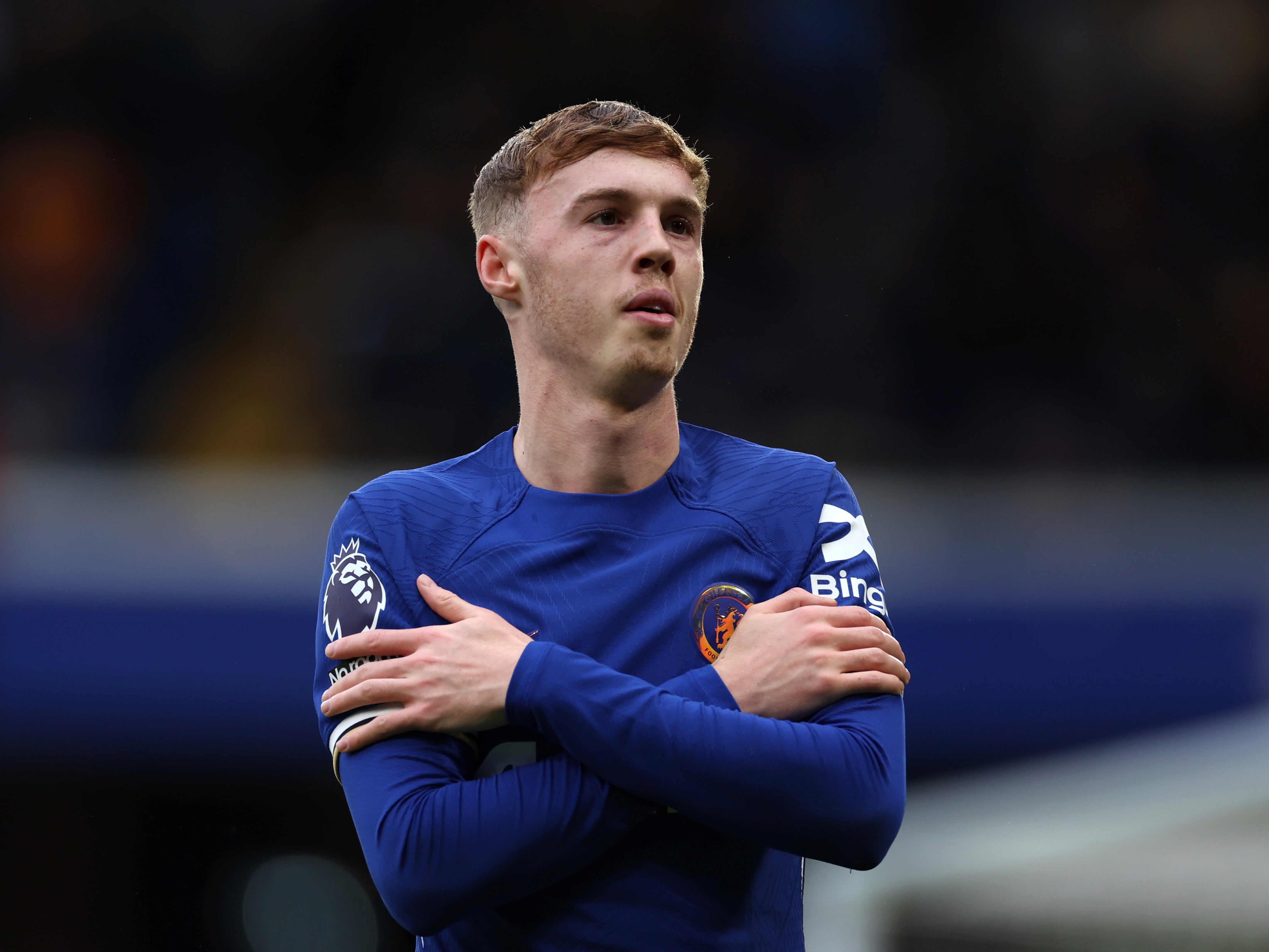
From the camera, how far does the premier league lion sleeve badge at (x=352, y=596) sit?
6.89 feet

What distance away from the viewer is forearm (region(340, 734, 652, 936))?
189 centimetres

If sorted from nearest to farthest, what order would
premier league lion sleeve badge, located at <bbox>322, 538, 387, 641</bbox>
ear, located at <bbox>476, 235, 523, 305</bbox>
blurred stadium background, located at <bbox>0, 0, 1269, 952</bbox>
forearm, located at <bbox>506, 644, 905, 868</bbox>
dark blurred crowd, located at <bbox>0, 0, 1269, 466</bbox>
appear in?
forearm, located at <bbox>506, 644, 905, 868</bbox> → premier league lion sleeve badge, located at <bbox>322, 538, 387, 641</bbox> → ear, located at <bbox>476, 235, 523, 305</bbox> → blurred stadium background, located at <bbox>0, 0, 1269, 952</bbox> → dark blurred crowd, located at <bbox>0, 0, 1269, 466</bbox>

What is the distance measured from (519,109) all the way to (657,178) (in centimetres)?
528

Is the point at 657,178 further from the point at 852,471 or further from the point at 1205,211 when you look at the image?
the point at 1205,211

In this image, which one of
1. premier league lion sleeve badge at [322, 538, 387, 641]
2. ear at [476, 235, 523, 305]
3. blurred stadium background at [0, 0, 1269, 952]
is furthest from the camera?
blurred stadium background at [0, 0, 1269, 952]

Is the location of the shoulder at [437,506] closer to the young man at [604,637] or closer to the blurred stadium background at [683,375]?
the young man at [604,637]

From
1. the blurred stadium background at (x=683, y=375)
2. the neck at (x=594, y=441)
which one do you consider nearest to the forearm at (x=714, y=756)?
the neck at (x=594, y=441)

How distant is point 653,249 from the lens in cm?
218

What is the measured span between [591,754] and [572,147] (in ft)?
3.40

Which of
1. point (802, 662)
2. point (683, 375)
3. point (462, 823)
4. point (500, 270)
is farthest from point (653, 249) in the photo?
point (683, 375)

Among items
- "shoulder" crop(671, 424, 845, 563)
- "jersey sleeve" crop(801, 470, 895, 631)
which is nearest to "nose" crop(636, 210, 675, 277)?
"shoulder" crop(671, 424, 845, 563)

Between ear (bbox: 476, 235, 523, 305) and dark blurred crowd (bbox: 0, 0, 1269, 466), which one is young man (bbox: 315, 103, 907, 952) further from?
dark blurred crowd (bbox: 0, 0, 1269, 466)

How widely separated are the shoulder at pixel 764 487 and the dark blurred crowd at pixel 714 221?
4.21 m

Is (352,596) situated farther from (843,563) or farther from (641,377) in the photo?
(843,563)
